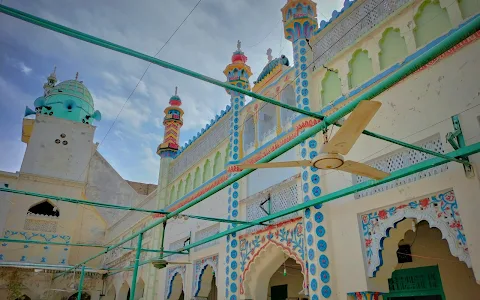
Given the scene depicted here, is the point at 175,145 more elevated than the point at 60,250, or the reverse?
the point at 175,145

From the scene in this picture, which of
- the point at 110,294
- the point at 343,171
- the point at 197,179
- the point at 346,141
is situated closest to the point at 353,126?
the point at 346,141

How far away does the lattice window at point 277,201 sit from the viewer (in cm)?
682

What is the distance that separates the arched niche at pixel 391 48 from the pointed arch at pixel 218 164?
4.86 meters

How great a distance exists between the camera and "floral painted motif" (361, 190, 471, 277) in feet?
A: 13.9

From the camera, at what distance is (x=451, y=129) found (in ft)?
15.0

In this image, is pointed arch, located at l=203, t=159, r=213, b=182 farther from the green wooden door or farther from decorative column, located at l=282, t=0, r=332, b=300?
the green wooden door

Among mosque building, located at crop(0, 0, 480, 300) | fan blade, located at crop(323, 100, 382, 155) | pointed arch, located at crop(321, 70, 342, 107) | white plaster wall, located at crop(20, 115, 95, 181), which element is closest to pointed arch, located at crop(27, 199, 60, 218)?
white plaster wall, located at crop(20, 115, 95, 181)

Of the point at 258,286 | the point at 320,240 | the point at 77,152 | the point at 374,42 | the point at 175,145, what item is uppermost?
the point at 77,152

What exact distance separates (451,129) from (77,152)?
635 inches

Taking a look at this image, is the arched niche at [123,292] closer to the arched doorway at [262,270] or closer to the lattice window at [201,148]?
the lattice window at [201,148]

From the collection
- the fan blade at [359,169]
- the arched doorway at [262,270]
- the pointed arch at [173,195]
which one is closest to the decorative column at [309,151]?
the arched doorway at [262,270]

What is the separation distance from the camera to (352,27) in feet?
20.8

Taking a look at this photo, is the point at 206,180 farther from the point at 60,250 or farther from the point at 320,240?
the point at 60,250

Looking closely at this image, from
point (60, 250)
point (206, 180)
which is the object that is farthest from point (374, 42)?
point (60, 250)
